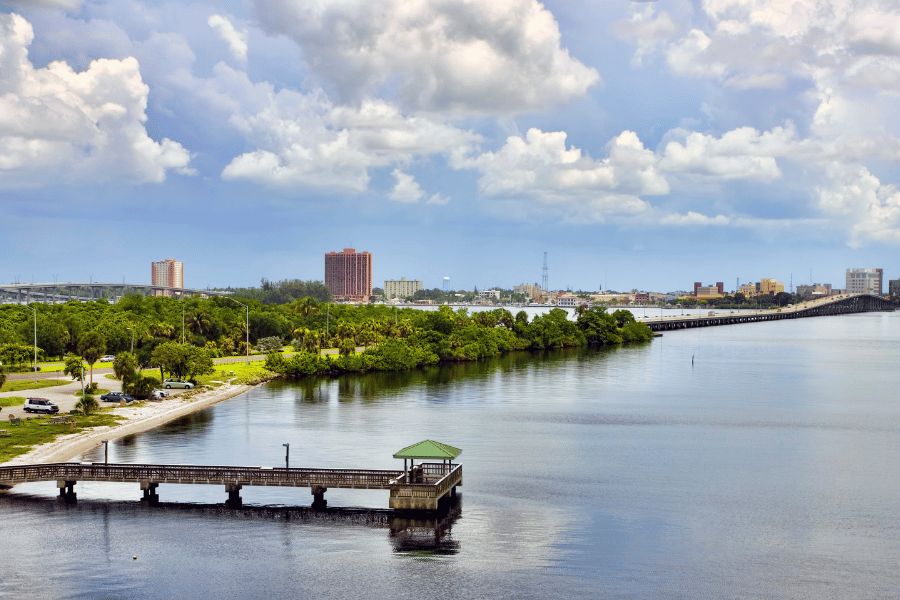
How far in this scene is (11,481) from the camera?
177 feet

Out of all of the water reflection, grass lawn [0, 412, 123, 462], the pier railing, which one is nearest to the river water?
the water reflection

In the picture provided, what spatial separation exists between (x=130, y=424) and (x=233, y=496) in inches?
1128

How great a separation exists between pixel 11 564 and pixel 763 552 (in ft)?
124

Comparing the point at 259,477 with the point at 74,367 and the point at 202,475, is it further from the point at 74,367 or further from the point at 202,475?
the point at 74,367

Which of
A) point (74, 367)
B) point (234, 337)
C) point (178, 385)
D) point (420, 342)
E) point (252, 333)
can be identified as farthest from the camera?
point (252, 333)

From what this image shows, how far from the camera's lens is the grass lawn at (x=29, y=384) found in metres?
90.9

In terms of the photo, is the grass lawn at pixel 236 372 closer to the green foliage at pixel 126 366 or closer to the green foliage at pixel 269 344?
the green foliage at pixel 126 366

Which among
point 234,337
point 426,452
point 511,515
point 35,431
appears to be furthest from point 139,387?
point 511,515

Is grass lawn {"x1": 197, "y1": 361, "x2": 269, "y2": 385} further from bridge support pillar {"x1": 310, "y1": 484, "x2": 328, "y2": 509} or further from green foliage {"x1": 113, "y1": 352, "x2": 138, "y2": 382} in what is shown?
bridge support pillar {"x1": 310, "y1": 484, "x2": 328, "y2": 509}

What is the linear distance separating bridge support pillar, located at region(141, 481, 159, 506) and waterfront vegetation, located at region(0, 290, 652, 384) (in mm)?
41257

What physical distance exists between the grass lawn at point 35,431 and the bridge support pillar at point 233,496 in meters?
17.0

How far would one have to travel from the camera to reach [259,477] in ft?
174

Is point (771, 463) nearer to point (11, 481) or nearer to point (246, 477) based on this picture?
point (246, 477)

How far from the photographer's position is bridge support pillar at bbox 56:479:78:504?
2116 inches
